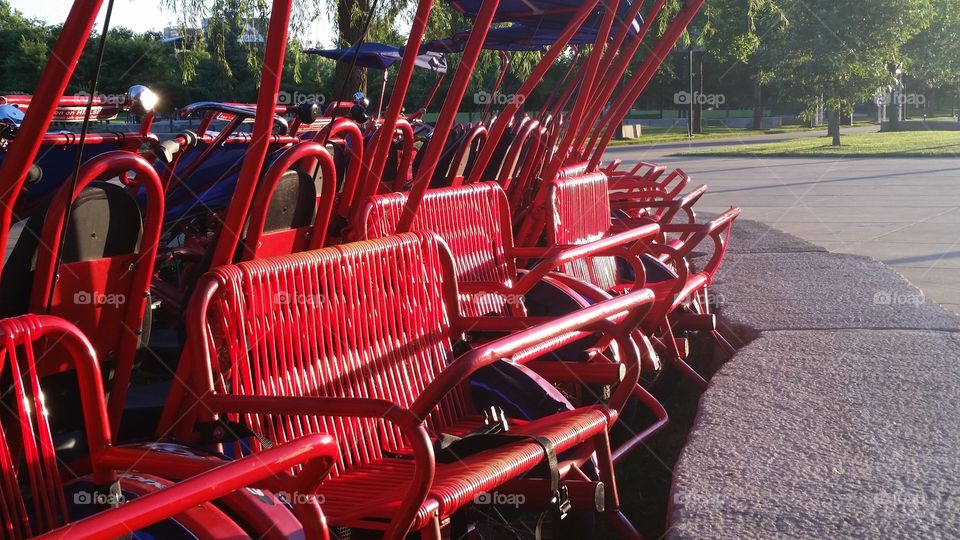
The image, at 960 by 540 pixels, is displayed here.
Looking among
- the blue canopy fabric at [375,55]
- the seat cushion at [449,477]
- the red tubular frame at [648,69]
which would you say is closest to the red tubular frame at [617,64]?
the red tubular frame at [648,69]

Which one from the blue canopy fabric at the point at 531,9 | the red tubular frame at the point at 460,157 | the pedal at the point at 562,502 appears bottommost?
the pedal at the point at 562,502

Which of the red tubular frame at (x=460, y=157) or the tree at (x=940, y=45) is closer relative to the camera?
the red tubular frame at (x=460, y=157)

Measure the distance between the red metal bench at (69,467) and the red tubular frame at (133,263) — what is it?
22 centimetres

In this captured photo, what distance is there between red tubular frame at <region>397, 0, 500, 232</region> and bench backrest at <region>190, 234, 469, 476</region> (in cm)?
37

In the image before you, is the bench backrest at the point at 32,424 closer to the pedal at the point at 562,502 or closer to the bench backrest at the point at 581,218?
the pedal at the point at 562,502

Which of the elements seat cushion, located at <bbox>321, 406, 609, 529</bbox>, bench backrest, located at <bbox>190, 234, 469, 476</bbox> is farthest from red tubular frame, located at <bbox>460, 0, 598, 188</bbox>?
seat cushion, located at <bbox>321, 406, 609, 529</bbox>

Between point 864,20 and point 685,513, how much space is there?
32.9 meters

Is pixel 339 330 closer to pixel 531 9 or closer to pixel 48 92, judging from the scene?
pixel 48 92

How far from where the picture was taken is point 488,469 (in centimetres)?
301

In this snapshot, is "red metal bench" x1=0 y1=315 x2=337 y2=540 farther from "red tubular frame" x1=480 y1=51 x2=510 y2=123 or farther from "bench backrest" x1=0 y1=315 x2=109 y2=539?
"red tubular frame" x1=480 y1=51 x2=510 y2=123

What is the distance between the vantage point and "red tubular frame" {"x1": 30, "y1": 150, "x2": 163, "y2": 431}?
108 inches

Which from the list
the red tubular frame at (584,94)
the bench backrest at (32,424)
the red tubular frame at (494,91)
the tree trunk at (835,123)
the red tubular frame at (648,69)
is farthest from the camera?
the tree trunk at (835,123)

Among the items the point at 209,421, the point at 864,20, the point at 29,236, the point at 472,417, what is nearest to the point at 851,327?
the point at 472,417

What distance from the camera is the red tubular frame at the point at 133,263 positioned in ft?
9.03
